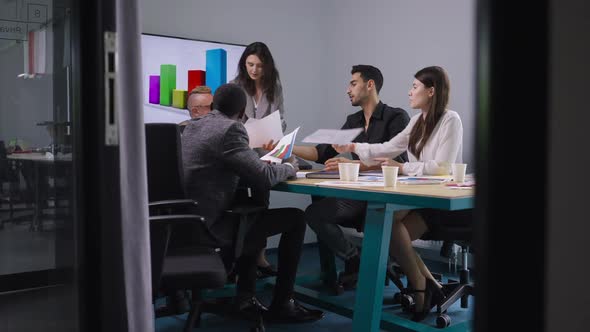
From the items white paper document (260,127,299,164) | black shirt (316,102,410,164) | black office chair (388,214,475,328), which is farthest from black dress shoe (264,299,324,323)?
black shirt (316,102,410,164)

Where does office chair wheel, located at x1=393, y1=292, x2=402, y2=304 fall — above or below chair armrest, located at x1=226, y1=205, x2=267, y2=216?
below

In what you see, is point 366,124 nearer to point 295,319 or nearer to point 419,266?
point 419,266

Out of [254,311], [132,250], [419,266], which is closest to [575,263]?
[132,250]

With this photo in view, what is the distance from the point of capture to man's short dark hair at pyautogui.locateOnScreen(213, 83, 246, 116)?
8.34ft

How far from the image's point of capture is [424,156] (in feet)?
9.89

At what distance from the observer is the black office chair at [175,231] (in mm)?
1938

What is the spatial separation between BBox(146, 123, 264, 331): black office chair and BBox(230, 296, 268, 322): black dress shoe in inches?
8.2

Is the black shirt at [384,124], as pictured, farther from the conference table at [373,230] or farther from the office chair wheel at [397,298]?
the conference table at [373,230]

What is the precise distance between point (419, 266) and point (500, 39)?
95.9 inches

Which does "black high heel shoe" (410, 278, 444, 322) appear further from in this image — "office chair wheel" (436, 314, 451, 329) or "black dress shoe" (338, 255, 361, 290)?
"black dress shoe" (338, 255, 361, 290)

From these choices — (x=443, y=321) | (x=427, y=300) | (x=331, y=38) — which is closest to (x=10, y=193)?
(x=443, y=321)

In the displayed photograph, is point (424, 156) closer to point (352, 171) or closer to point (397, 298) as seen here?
point (352, 171)

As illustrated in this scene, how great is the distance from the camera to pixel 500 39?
1.94 feet

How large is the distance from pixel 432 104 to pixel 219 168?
1.26 meters
